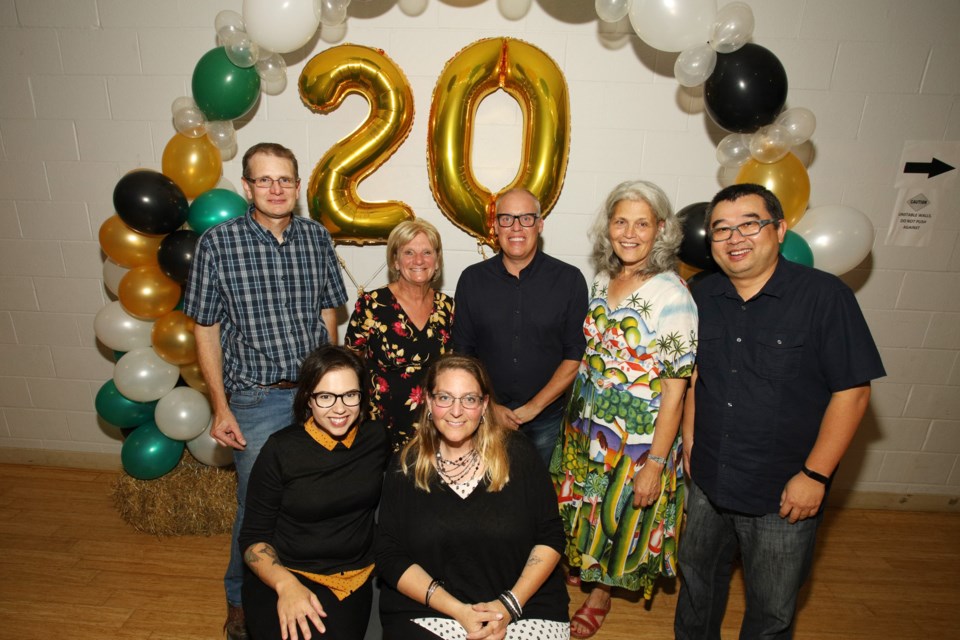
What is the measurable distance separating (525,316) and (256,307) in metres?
1.06

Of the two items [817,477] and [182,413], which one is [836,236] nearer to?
[817,477]

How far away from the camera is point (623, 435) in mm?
1968

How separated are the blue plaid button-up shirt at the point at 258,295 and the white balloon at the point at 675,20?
1596mm

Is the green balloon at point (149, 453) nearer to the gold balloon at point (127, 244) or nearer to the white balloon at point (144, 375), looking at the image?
the white balloon at point (144, 375)

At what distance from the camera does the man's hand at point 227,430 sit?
208 centimetres

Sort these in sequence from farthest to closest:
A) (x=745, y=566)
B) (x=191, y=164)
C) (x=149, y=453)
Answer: (x=149, y=453), (x=191, y=164), (x=745, y=566)

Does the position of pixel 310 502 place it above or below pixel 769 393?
below

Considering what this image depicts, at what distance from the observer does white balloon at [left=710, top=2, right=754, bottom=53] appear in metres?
2.06

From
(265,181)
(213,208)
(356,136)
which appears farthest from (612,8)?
(213,208)

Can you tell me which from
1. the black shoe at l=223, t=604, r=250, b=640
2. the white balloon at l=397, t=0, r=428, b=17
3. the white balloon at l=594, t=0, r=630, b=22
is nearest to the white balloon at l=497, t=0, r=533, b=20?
the white balloon at l=397, t=0, r=428, b=17

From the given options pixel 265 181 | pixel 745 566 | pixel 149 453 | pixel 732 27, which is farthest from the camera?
pixel 149 453

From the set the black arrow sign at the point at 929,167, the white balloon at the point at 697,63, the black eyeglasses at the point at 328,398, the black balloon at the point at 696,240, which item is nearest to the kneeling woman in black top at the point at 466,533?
the black eyeglasses at the point at 328,398

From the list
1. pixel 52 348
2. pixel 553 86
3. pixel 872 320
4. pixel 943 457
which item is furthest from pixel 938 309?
pixel 52 348

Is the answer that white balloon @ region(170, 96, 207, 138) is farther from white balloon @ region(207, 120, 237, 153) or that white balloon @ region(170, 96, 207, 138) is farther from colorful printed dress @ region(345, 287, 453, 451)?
colorful printed dress @ region(345, 287, 453, 451)
